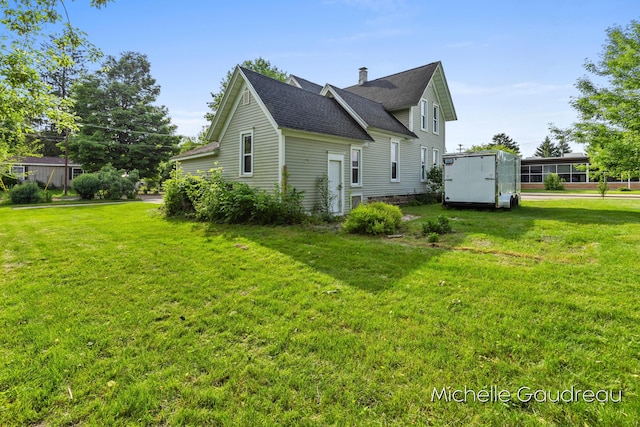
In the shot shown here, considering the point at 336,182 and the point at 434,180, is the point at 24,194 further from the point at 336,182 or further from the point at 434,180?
the point at 434,180

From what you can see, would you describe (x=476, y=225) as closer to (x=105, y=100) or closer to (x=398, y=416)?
(x=398, y=416)

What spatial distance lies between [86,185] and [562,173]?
47.2m

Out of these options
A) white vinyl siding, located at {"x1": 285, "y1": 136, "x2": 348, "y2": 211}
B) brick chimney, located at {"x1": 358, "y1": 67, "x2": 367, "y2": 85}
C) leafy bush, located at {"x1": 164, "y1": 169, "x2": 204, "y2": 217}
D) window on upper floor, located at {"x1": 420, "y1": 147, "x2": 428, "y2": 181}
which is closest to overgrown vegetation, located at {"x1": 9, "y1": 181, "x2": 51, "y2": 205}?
leafy bush, located at {"x1": 164, "y1": 169, "x2": 204, "y2": 217}

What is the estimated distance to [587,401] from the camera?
2.14 metres

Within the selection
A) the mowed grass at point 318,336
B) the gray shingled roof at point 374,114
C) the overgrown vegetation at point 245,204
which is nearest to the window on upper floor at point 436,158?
the gray shingled roof at point 374,114

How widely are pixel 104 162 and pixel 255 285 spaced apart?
35.6m

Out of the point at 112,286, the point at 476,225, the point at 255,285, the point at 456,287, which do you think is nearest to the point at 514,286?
the point at 456,287

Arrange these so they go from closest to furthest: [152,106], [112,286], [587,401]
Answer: [587,401] < [112,286] < [152,106]

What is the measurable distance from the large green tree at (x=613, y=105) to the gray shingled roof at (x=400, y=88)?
7.38 metres

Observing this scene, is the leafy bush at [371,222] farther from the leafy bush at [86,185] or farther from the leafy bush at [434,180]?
the leafy bush at [86,185]

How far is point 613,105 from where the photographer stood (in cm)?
1249

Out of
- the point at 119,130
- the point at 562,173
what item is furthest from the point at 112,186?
the point at 562,173

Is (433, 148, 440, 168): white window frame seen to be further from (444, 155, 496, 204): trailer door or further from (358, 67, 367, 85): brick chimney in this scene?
(358, 67, 367, 85): brick chimney

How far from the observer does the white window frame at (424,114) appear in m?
18.4
